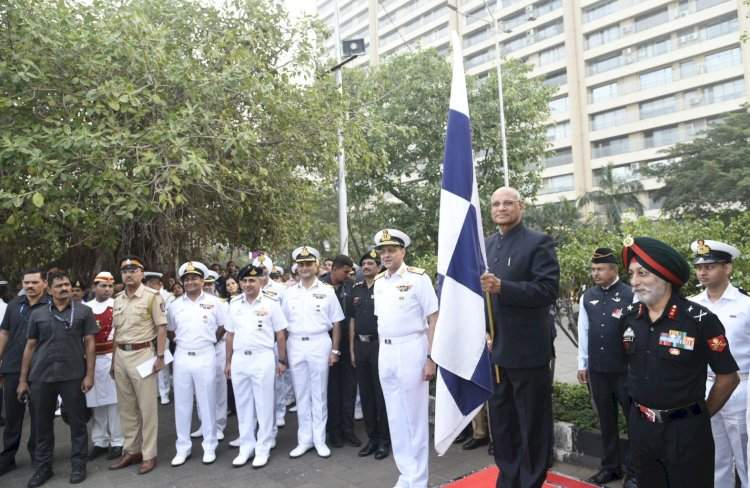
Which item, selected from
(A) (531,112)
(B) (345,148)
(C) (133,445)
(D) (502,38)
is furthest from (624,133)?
(C) (133,445)

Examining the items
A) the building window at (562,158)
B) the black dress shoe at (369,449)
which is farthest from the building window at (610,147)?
the black dress shoe at (369,449)

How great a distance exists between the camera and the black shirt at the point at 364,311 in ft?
18.6

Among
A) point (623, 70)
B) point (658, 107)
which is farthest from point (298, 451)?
point (623, 70)

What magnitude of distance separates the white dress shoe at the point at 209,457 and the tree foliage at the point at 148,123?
119 inches

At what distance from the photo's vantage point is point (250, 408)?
18.2ft

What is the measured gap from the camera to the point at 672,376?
111 inches

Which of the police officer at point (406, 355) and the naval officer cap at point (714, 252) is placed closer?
the naval officer cap at point (714, 252)

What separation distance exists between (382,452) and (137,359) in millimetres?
2513

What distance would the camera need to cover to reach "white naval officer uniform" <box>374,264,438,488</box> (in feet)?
14.9

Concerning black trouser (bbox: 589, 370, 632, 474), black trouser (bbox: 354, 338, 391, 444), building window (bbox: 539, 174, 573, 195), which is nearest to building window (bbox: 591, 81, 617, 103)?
building window (bbox: 539, 174, 573, 195)

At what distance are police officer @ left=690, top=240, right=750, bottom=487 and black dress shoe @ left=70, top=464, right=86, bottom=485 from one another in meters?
5.19

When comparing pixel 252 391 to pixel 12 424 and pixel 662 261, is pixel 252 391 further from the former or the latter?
pixel 662 261

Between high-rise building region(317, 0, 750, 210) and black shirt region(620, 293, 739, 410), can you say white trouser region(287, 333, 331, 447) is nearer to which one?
black shirt region(620, 293, 739, 410)

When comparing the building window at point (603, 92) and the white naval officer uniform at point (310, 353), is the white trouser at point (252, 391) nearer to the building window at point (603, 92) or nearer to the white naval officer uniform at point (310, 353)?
the white naval officer uniform at point (310, 353)
